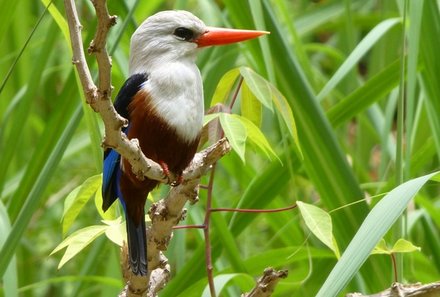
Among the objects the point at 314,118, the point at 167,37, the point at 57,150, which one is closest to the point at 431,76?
the point at 314,118

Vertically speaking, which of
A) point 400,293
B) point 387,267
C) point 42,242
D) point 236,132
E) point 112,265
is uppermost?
point 236,132

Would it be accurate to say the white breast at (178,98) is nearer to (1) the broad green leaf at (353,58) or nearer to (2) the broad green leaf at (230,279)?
(2) the broad green leaf at (230,279)

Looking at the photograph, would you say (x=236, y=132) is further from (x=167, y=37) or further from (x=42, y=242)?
(x=42, y=242)

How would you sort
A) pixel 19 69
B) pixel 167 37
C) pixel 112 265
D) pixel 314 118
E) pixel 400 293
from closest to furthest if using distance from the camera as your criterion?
pixel 400 293 < pixel 167 37 < pixel 314 118 < pixel 112 265 < pixel 19 69

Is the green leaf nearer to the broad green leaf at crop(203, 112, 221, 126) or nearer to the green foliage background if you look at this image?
the green foliage background

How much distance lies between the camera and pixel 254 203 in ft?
4.73

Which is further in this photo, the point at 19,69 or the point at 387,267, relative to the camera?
the point at 19,69

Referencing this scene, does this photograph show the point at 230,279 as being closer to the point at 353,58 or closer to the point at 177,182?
the point at 177,182

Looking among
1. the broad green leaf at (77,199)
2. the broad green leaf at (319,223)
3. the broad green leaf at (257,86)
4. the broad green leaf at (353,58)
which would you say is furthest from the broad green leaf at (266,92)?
the broad green leaf at (353,58)

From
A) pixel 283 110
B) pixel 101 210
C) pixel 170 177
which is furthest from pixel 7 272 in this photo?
pixel 283 110

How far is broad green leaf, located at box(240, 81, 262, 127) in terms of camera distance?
Result: 46.0 inches

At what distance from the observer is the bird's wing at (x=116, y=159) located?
3.66 ft

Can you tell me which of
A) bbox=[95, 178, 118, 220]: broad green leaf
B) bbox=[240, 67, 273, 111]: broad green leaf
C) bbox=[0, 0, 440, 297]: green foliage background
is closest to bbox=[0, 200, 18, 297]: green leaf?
bbox=[0, 0, 440, 297]: green foliage background

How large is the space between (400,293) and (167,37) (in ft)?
1.37
